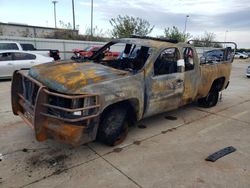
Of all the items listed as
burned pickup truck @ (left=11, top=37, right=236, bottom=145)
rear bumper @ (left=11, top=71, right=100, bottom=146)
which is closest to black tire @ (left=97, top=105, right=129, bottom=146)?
burned pickup truck @ (left=11, top=37, right=236, bottom=145)

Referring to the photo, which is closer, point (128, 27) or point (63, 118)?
point (63, 118)

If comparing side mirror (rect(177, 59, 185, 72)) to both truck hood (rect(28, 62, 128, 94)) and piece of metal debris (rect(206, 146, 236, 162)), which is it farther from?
piece of metal debris (rect(206, 146, 236, 162))

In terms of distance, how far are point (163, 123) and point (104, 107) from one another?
222 centimetres

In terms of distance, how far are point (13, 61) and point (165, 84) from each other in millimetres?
8241

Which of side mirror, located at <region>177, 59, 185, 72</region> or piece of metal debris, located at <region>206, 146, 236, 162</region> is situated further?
side mirror, located at <region>177, 59, 185, 72</region>

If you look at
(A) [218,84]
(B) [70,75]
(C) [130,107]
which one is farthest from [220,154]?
(A) [218,84]

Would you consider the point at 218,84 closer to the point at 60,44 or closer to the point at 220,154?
the point at 220,154

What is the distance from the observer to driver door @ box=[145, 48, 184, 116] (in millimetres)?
4282

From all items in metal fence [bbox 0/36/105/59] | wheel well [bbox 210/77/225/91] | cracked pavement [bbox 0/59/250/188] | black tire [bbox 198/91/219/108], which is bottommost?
cracked pavement [bbox 0/59/250/188]

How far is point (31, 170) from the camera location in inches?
128

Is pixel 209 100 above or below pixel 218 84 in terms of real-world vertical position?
below

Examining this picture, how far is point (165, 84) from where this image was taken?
448 centimetres

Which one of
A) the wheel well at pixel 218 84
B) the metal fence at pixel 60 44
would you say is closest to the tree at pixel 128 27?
the metal fence at pixel 60 44

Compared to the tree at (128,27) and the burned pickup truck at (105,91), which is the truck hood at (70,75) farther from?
the tree at (128,27)
